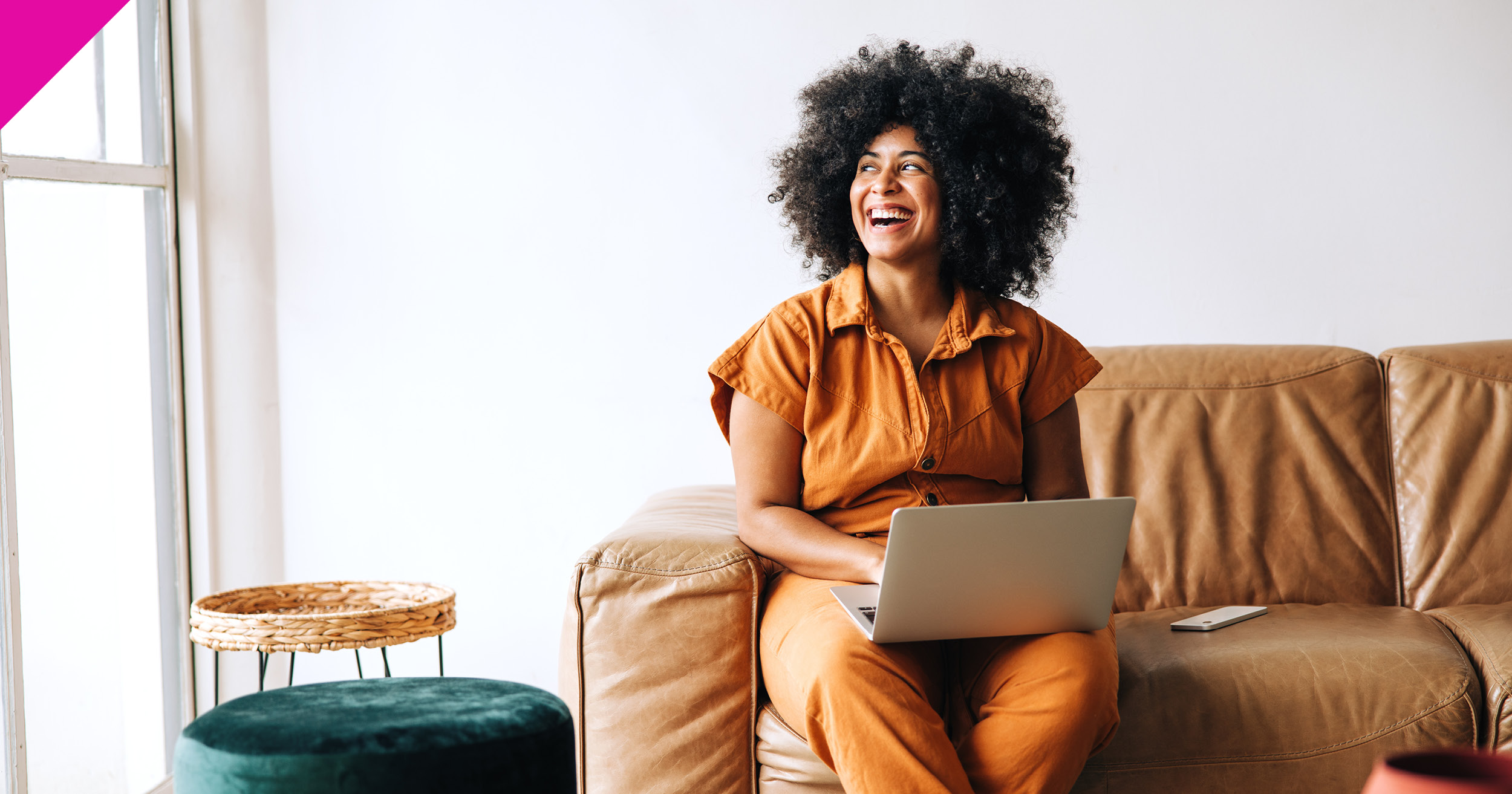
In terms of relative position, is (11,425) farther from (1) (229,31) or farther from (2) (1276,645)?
(2) (1276,645)

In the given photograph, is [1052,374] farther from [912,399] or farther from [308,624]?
[308,624]

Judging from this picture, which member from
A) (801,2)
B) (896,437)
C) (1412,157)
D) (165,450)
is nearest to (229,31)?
(165,450)

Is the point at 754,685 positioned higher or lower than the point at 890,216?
lower

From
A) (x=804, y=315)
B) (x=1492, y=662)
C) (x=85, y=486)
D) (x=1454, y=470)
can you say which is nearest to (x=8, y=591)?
(x=85, y=486)

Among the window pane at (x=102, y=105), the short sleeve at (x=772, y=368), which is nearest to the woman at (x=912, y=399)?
the short sleeve at (x=772, y=368)

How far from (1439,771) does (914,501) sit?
3.57ft

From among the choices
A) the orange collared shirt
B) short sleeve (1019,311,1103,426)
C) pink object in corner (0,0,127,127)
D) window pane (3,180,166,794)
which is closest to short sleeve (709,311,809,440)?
Result: the orange collared shirt

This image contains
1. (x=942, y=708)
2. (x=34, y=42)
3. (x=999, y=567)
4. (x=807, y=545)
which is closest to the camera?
(x=999, y=567)

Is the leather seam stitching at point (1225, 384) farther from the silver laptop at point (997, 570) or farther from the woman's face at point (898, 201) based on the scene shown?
the silver laptop at point (997, 570)

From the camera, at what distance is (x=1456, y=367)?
84.8 inches

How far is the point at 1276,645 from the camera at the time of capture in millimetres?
1686

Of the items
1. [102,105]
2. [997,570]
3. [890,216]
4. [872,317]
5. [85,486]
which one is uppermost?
[102,105]

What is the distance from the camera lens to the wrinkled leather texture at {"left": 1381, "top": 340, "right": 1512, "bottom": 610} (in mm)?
2055

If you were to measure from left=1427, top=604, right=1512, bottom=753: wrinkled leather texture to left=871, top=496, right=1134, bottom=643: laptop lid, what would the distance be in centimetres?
64
